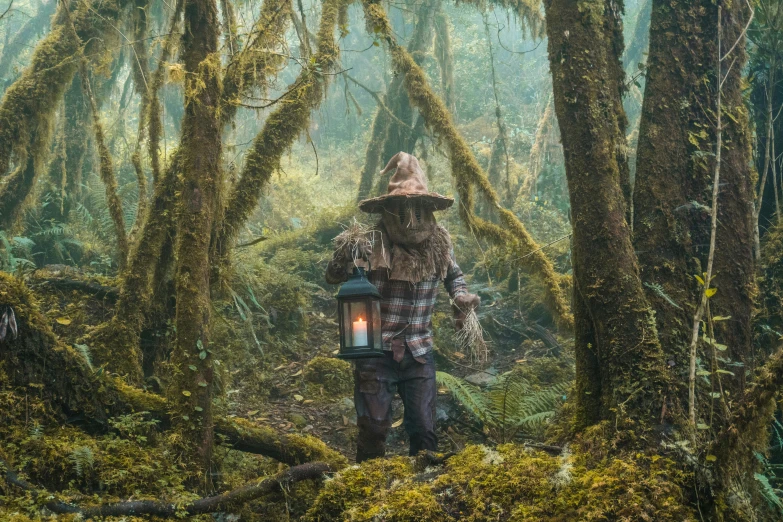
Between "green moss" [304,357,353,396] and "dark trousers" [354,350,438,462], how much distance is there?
105 inches

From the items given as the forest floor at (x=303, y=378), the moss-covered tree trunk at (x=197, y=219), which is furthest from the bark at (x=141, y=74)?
the moss-covered tree trunk at (x=197, y=219)

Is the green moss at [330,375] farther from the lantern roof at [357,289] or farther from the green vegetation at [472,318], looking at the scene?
the lantern roof at [357,289]

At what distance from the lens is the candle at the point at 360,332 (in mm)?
4863

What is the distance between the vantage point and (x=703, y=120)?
3.89m

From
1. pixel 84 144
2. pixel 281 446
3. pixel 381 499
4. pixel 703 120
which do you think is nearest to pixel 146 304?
pixel 281 446

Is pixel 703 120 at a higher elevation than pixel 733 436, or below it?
higher

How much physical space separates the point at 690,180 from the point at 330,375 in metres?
5.33

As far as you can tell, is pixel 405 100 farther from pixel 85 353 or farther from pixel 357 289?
pixel 85 353

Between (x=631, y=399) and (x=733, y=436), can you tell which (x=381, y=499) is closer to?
(x=631, y=399)

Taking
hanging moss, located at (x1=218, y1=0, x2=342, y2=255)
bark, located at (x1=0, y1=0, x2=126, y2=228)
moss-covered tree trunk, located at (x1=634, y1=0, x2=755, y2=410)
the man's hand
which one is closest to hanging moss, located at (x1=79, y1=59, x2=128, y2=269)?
bark, located at (x1=0, y1=0, x2=126, y2=228)

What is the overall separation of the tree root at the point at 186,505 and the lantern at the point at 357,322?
983mm

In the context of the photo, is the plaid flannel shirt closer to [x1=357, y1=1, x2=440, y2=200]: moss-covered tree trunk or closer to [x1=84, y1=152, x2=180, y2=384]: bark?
[x1=84, y1=152, x2=180, y2=384]: bark

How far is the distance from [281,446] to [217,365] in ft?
3.13

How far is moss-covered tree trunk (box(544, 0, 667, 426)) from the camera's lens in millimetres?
3229
